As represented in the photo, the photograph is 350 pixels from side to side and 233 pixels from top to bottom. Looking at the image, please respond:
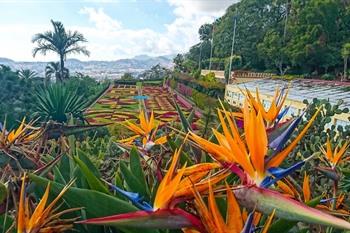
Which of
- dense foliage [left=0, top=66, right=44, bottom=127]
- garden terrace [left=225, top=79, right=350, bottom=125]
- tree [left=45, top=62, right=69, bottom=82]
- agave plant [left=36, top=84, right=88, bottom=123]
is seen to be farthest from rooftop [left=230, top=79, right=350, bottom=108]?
tree [left=45, top=62, right=69, bottom=82]

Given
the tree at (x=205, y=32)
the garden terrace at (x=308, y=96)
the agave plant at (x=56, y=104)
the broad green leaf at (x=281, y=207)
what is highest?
the tree at (x=205, y=32)

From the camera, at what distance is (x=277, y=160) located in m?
0.57

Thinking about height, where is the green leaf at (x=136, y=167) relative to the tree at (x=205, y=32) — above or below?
below

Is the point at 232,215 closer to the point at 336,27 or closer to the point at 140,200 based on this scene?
the point at 140,200

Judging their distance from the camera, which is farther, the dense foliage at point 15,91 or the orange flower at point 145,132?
the dense foliage at point 15,91

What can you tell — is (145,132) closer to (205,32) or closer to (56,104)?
(56,104)

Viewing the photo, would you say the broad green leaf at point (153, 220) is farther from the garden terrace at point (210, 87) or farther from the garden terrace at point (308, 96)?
the garden terrace at point (210, 87)

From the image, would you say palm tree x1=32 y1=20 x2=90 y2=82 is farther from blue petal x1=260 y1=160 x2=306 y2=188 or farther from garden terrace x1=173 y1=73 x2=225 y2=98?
blue petal x1=260 y1=160 x2=306 y2=188

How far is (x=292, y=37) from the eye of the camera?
3216 cm

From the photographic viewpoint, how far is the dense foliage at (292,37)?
2980cm

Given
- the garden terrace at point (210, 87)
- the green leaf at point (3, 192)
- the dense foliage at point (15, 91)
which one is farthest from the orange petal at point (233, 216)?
the garden terrace at point (210, 87)

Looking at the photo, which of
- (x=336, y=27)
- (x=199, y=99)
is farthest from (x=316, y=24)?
(x=199, y=99)

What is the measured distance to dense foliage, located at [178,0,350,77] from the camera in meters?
29.8

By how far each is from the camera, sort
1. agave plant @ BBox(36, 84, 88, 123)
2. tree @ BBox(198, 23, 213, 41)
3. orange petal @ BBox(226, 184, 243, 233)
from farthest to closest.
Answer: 1. tree @ BBox(198, 23, 213, 41)
2. agave plant @ BBox(36, 84, 88, 123)
3. orange petal @ BBox(226, 184, 243, 233)
